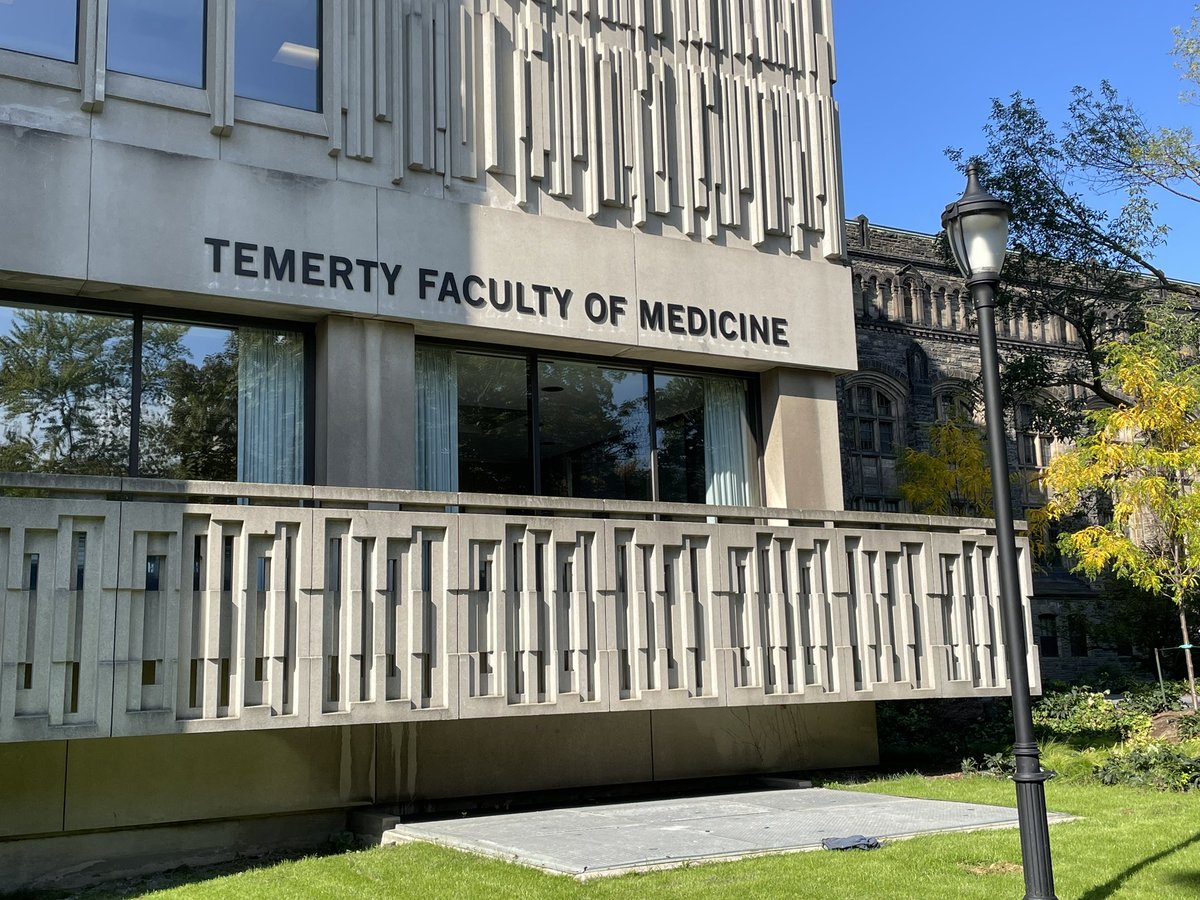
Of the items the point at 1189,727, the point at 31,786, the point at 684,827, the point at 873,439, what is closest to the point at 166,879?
the point at 31,786

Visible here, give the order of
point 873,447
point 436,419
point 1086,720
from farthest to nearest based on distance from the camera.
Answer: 1. point 873,447
2. point 1086,720
3. point 436,419

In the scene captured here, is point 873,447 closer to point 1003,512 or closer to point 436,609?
point 436,609

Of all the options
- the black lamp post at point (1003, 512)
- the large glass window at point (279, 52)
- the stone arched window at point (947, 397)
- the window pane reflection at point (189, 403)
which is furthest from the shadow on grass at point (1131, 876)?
the stone arched window at point (947, 397)

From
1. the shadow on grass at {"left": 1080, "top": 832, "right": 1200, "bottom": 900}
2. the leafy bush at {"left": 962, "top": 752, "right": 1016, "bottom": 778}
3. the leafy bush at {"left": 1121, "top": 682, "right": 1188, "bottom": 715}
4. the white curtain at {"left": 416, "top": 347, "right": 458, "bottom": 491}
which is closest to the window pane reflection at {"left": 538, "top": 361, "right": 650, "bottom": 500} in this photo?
the white curtain at {"left": 416, "top": 347, "right": 458, "bottom": 491}

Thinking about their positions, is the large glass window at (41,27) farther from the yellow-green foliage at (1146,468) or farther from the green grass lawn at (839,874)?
the yellow-green foliage at (1146,468)

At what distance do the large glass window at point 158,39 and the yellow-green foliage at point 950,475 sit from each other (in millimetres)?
19931

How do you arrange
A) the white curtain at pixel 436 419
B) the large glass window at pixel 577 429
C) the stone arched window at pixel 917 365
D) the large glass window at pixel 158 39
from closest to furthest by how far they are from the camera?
1. the large glass window at pixel 158 39
2. the white curtain at pixel 436 419
3. the large glass window at pixel 577 429
4. the stone arched window at pixel 917 365

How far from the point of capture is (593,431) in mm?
14203

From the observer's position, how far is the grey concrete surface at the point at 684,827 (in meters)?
8.69

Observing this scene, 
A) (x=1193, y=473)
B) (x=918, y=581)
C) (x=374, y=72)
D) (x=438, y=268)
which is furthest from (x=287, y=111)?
(x=1193, y=473)

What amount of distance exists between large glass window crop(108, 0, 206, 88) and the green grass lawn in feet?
23.8

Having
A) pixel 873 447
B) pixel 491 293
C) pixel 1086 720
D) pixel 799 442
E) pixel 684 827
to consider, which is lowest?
pixel 684 827

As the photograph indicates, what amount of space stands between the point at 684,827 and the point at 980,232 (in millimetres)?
5330

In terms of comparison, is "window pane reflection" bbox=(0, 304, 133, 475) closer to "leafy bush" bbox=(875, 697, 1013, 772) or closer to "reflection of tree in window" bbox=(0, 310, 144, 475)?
"reflection of tree in window" bbox=(0, 310, 144, 475)
